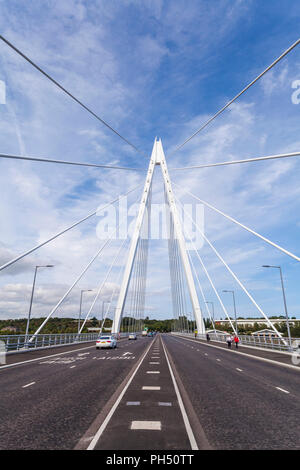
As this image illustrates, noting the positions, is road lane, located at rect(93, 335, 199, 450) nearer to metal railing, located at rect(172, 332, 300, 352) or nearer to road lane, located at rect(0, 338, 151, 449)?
road lane, located at rect(0, 338, 151, 449)

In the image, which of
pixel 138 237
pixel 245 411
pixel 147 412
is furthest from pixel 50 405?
pixel 138 237

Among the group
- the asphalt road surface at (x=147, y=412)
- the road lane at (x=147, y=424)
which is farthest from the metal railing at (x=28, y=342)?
the road lane at (x=147, y=424)

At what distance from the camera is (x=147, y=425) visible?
6.69 meters

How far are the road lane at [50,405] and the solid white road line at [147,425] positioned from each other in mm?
965

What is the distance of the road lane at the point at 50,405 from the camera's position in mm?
5883

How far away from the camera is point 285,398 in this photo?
988 cm

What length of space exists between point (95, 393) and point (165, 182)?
4729cm

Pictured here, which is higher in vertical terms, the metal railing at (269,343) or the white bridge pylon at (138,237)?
the white bridge pylon at (138,237)

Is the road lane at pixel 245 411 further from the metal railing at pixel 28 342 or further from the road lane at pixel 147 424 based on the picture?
the metal railing at pixel 28 342

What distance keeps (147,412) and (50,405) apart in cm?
262

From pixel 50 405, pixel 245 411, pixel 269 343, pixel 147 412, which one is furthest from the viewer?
pixel 269 343

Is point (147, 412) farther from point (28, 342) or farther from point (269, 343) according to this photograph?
point (269, 343)
